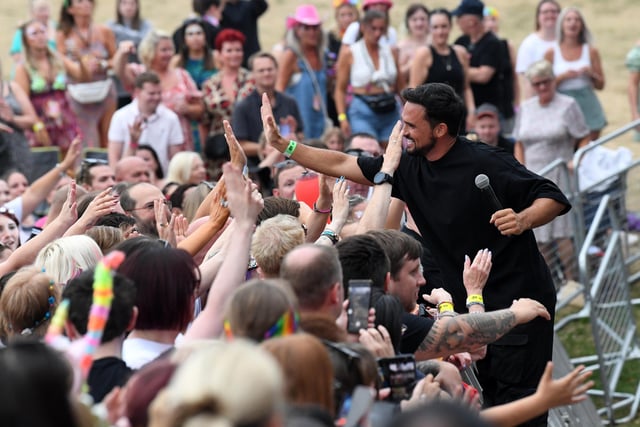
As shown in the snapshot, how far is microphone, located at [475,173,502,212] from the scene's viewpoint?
244 inches

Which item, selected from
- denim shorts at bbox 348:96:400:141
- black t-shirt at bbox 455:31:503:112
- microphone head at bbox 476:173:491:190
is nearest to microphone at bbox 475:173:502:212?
microphone head at bbox 476:173:491:190

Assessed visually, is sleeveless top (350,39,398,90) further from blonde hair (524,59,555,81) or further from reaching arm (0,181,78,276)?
reaching arm (0,181,78,276)

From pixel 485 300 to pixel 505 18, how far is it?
50.6 feet

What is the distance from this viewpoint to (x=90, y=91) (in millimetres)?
12281

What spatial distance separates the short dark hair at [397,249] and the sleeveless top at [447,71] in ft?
22.1

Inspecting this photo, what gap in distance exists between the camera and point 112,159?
36.3ft

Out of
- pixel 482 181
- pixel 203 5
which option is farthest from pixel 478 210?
pixel 203 5

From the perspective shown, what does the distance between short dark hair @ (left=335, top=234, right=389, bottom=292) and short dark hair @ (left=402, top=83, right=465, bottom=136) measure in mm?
1719

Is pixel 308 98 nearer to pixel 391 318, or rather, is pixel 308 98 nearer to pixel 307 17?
pixel 307 17

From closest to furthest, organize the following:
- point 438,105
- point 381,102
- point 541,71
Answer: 1. point 438,105
2. point 541,71
3. point 381,102

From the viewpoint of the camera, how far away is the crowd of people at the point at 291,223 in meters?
3.55

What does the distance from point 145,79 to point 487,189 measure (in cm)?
548

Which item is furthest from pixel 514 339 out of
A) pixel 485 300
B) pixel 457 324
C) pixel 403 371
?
pixel 403 371

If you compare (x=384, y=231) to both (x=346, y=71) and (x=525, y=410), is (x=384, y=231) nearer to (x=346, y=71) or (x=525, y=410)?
(x=525, y=410)
